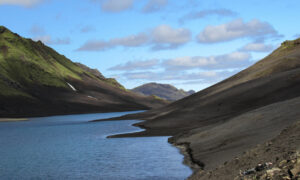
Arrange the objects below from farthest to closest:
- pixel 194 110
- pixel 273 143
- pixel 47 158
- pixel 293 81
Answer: pixel 194 110 → pixel 293 81 → pixel 47 158 → pixel 273 143

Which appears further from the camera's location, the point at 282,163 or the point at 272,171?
the point at 282,163

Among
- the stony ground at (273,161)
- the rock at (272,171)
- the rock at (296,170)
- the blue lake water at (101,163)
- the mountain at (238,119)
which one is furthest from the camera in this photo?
the mountain at (238,119)

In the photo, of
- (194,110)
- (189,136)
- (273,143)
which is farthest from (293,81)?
(273,143)

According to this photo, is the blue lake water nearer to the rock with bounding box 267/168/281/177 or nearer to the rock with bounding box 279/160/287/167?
the rock with bounding box 279/160/287/167

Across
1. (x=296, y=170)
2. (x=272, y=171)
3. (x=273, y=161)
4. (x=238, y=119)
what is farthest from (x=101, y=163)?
(x=296, y=170)

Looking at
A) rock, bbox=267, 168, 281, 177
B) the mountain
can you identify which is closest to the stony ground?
rock, bbox=267, 168, 281, 177

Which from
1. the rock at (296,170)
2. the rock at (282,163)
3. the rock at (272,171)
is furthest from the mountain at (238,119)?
the rock at (296,170)

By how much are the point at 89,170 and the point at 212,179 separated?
17129 mm

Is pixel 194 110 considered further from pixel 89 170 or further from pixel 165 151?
pixel 89 170

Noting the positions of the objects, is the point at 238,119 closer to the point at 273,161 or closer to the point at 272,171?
the point at 273,161

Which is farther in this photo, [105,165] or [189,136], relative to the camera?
[189,136]

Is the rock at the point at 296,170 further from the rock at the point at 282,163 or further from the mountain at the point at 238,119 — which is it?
the mountain at the point at 238,119

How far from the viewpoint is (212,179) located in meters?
26.9

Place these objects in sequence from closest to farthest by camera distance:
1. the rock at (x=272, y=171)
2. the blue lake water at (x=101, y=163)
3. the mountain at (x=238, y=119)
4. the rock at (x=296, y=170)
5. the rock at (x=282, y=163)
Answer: the rock at (x=296, y=170) < the rock at (x=272, y=171) < the rock at (x=282, y=163) < the blue lake water at (x=101, y=163) < the mountain at (x=238, y=119)
